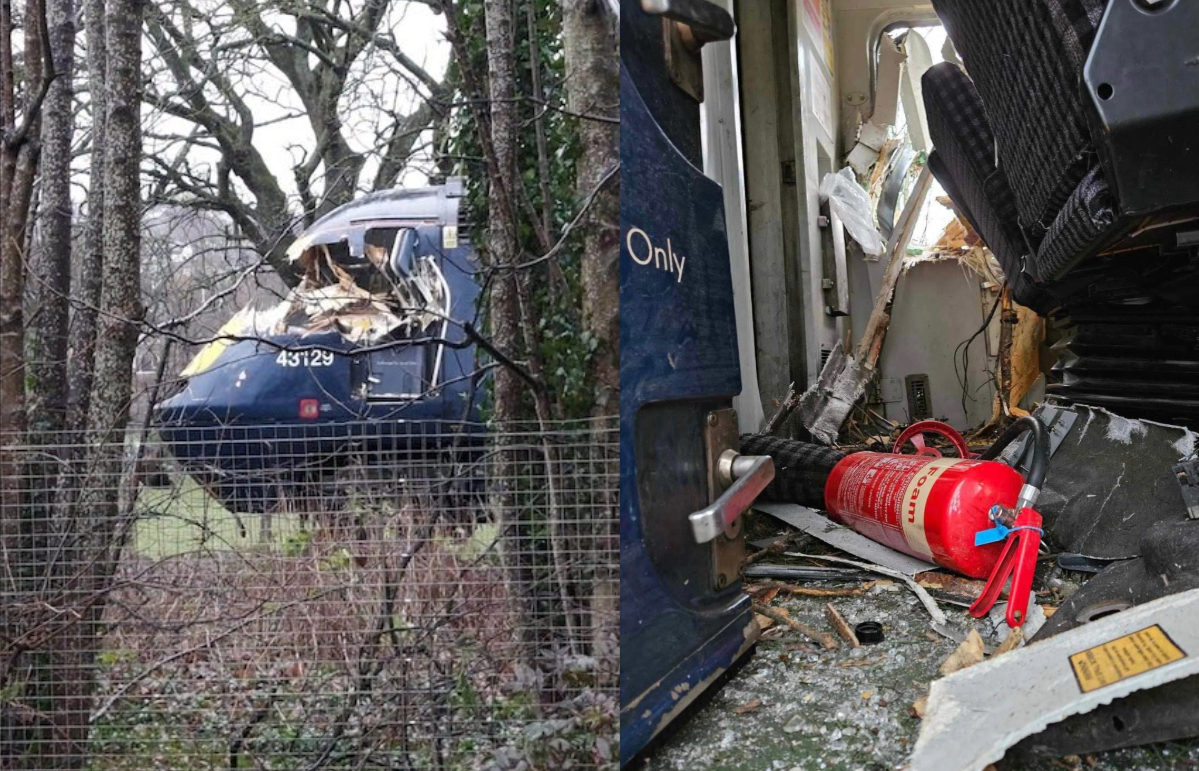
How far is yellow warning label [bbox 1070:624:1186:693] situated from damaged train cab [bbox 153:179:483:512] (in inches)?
51.6

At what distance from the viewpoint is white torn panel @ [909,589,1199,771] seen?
0.91 m

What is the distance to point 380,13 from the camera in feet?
7.68

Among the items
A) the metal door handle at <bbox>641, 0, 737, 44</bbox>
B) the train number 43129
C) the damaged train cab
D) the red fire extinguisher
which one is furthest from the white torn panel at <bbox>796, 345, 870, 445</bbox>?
the metal door handle at <bbox>641, 0, 737, 44</bbox>

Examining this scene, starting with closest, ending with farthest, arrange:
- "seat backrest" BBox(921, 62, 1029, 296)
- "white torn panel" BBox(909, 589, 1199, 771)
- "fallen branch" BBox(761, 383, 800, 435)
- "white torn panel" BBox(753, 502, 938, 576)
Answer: "white torn panel" BBox(909, 589, 1199, 771), "white torn panel" BBox(753, 502, 938, 576), "seat backrest" BBox(921, 62, 1029, 296), "fallen branch" BBox(761, 383, 800, 435)

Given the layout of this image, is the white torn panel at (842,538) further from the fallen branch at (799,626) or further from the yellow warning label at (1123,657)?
the yellow warning label at (1123,657)

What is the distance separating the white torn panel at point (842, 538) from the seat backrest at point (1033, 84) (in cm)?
86

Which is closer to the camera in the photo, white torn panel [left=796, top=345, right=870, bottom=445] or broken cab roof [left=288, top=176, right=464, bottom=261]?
broken cab roof [left=288, top=176, right=464, bottom=261]

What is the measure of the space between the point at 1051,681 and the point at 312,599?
63.8 inches

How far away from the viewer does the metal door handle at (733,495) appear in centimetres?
113

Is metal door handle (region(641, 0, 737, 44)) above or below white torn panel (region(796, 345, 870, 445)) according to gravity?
above

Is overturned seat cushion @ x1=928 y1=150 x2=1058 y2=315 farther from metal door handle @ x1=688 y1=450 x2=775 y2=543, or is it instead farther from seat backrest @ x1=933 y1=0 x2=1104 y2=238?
metal door handle @ x1=688 y1=450 x2=775 y2=543

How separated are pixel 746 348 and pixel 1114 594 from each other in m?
1.38

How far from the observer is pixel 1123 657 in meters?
0.97

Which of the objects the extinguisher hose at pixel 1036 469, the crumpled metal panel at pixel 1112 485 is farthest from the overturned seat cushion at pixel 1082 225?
the crumpled metal panel at pixel 1112 485
